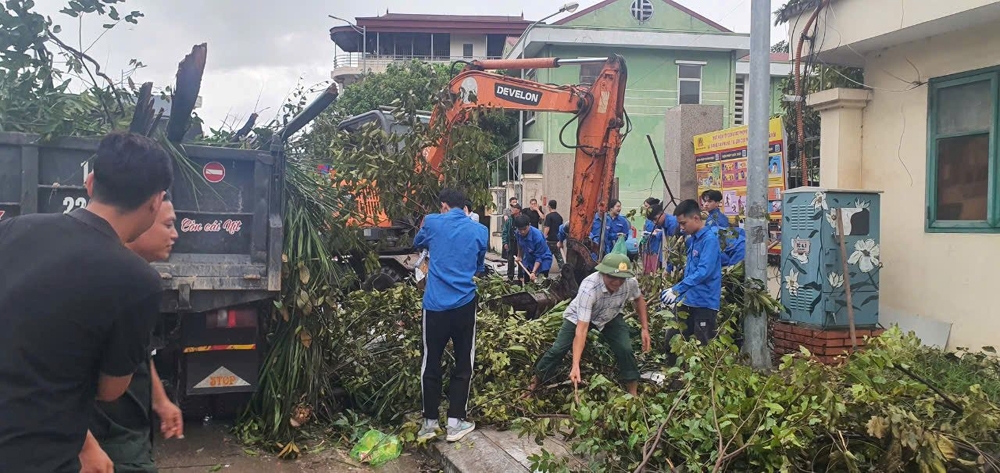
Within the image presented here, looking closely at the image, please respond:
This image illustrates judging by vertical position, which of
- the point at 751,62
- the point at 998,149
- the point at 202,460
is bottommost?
the point at 202,460

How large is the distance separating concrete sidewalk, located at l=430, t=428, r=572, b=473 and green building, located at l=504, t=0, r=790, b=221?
19.3m

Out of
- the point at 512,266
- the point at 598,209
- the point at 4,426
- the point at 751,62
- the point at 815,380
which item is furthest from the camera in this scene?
the point at 512,266

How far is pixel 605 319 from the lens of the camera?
18.7 ft

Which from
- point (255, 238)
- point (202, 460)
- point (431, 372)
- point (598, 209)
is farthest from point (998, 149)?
point (202, 460)

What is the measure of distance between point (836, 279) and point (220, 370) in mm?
5338

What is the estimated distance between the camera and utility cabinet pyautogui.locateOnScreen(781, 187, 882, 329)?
716 centimetres

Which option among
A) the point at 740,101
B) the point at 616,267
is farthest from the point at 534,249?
the point at 740,101

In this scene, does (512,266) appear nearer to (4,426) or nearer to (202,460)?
(202,460)

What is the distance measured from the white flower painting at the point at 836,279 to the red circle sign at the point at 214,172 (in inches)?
208

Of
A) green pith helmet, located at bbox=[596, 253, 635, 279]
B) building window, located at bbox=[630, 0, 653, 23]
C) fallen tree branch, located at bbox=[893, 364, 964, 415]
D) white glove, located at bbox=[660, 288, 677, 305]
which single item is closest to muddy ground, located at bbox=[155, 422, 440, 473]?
green pith helmet, located at bbox=[596, 253, 635, 279]

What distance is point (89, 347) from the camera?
205cm

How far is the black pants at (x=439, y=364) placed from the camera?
17.8 ft

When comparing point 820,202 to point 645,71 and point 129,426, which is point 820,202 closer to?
point 129,426

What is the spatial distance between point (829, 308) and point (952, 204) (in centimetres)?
148
